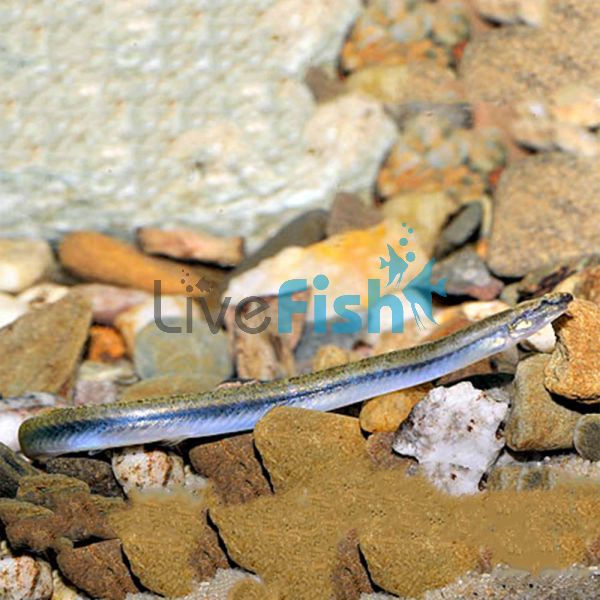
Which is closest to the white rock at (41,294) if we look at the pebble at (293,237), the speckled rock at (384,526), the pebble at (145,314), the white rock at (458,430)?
the pebble at (145,314)

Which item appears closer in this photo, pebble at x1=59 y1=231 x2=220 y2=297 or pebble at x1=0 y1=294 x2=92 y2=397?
pebble at x1=0 y1=294 x2=92 y2=397

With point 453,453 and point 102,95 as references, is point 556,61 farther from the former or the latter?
point 453,453

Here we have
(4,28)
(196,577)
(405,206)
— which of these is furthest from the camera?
(405,206)

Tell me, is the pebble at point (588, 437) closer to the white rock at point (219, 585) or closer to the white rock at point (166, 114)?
the white rock at point (219, 585)

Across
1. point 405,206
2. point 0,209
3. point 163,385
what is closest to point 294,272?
point 405,206

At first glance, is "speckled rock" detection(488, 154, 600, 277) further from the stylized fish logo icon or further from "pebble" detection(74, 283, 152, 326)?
"pebble" detection(74, 283, 152, 326)

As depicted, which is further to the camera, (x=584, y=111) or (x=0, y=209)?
(x=0, y=209)

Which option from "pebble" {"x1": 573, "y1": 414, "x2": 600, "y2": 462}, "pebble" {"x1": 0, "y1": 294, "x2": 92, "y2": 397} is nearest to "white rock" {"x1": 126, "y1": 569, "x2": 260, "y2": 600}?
"pebble" {"x1": 573, "y1": 414, "x2": 600, "y2": 462}
